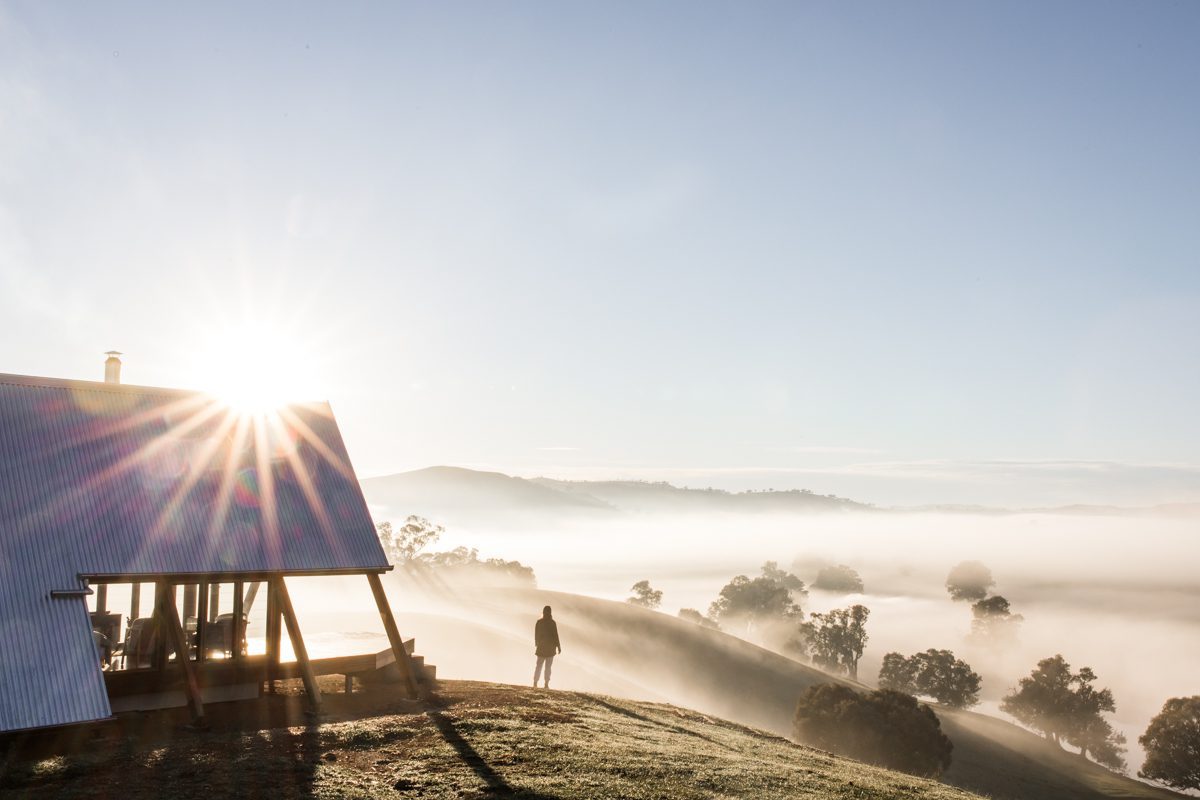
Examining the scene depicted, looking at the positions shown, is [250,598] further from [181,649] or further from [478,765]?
[478,765]

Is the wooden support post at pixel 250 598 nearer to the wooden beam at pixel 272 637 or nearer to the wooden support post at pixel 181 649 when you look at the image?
the wooden beam at pixel 272 637

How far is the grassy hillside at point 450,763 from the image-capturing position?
42.4ft

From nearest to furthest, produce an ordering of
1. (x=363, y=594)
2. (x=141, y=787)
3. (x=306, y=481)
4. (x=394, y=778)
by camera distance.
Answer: (x=141, y=787) → (x=394, y=778) → (x=306, y=481) → (x=363, y=594)

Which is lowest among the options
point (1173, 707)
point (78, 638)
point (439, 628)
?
point (1173, 707)

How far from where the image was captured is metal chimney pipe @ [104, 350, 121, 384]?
24.2 metres

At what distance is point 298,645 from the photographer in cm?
1950

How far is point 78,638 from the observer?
1581 centimetres

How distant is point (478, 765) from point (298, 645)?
702 centimetres

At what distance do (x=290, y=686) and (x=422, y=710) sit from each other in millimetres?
5237

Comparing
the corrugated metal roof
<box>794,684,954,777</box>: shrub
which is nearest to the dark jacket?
the corrugated metal roof

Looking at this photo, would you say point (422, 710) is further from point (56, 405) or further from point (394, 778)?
point (56, 405)

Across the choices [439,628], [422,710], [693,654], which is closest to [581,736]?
[422,710]

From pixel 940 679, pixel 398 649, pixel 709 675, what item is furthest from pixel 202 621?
pixel 940 679

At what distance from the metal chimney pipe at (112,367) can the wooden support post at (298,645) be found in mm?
9109
